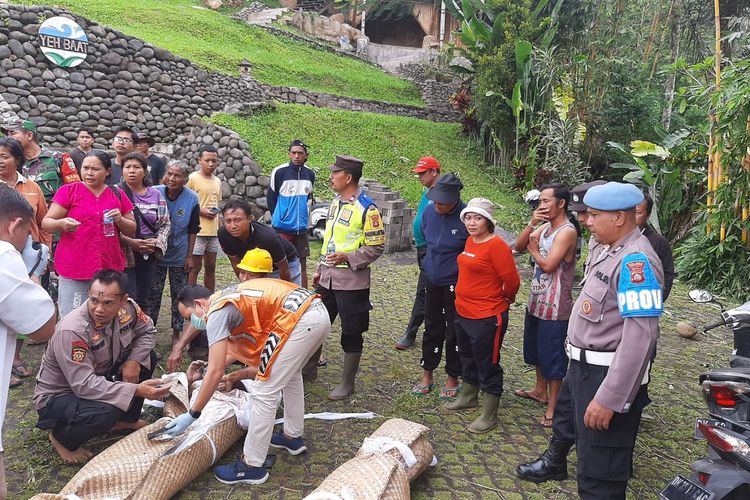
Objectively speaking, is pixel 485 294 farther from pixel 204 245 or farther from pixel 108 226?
pixel 204 245

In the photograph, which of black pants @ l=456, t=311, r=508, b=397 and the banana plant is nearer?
black pants @ l=456, t=311, r=508, b=397

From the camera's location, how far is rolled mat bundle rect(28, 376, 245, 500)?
2629 mm

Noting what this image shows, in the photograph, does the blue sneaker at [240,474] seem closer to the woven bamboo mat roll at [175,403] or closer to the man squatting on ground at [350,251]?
the woven bamboo mat roll at [175,403]

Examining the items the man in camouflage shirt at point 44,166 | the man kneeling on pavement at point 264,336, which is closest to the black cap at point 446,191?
the man kneeling on pavement at point 264,336

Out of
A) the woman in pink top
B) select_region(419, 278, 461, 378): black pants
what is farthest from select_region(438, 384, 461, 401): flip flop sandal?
the woman in pink top

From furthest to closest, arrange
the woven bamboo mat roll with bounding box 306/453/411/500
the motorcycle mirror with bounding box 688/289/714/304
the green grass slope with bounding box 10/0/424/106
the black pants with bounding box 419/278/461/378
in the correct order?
the green grass slope with bounding box 10/0/424/106 < the black pants with bounding box 419/278/461/378 < the motorcycle mirror with bounding box 688/289/714/304 < the woven bamboo mat roll with bounding box 306/453/411/500

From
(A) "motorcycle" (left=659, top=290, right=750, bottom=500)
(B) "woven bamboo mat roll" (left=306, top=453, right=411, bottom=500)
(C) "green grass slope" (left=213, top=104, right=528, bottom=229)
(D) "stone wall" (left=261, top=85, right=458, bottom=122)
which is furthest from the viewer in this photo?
(D) "stone wall" (left=261, top=85, right=458, bottom=122)

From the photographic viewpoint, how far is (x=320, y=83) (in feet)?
60.1

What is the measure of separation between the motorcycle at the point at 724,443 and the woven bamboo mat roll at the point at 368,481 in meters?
1.24

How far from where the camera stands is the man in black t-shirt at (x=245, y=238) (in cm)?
404

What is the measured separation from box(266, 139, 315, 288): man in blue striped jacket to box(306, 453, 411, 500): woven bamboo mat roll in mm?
3447

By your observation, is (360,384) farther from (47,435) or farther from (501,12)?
(501,12)

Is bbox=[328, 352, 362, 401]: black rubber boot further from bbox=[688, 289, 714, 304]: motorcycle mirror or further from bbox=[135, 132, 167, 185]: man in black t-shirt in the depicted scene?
bbox=[135, 132, 167, 185]: man in black t-shirt

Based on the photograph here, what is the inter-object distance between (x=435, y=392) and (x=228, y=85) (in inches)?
476
